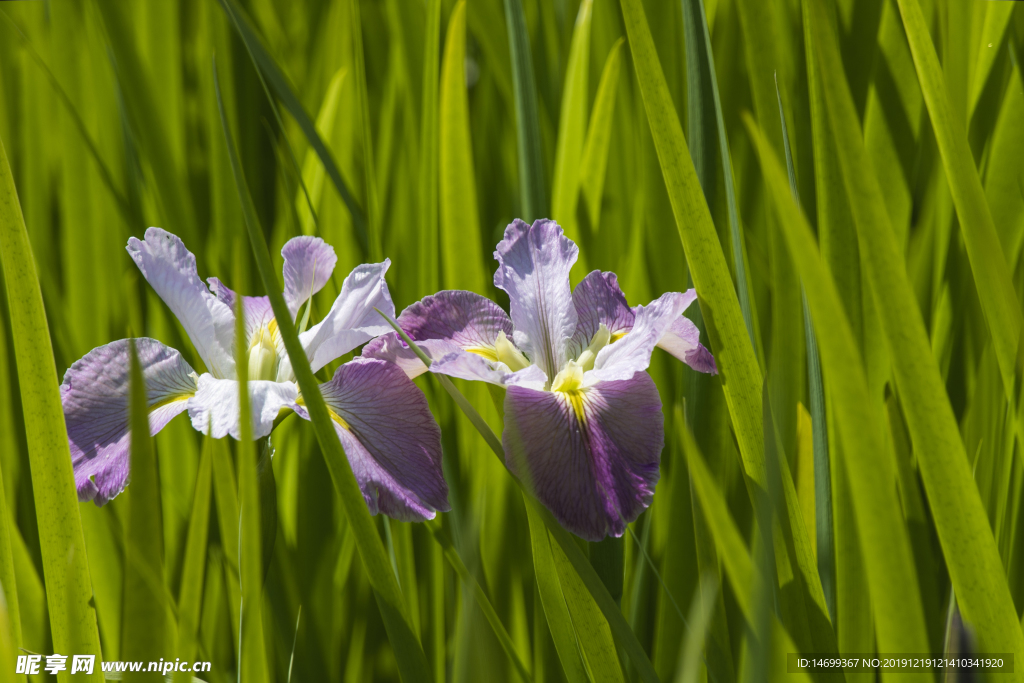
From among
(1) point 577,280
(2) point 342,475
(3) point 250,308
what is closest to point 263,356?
(3) point 250,308

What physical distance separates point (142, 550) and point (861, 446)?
284 mm

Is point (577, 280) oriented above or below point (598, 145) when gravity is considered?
below

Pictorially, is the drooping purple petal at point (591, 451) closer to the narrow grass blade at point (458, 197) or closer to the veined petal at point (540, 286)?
the veined petal at point (540, 286)

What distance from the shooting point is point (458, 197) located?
0.49 meters

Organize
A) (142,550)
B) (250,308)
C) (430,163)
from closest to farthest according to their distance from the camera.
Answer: (142,550), (250,308), (430,163)

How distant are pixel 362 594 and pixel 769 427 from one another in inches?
15.4

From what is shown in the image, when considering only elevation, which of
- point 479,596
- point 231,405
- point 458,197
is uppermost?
point 458,197

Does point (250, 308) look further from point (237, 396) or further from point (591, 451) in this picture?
A: point (591, 451)

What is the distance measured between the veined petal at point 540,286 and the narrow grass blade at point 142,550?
0.21m

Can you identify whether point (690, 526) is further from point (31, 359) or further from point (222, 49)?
point (222, 49)

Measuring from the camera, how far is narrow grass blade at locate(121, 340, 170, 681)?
24 cm

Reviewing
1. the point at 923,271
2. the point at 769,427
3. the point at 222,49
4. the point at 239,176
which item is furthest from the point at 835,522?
the point at 222,49

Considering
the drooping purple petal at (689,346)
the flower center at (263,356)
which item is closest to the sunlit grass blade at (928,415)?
the drooping purple petal at (689,346)

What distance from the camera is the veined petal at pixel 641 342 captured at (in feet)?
1.01
